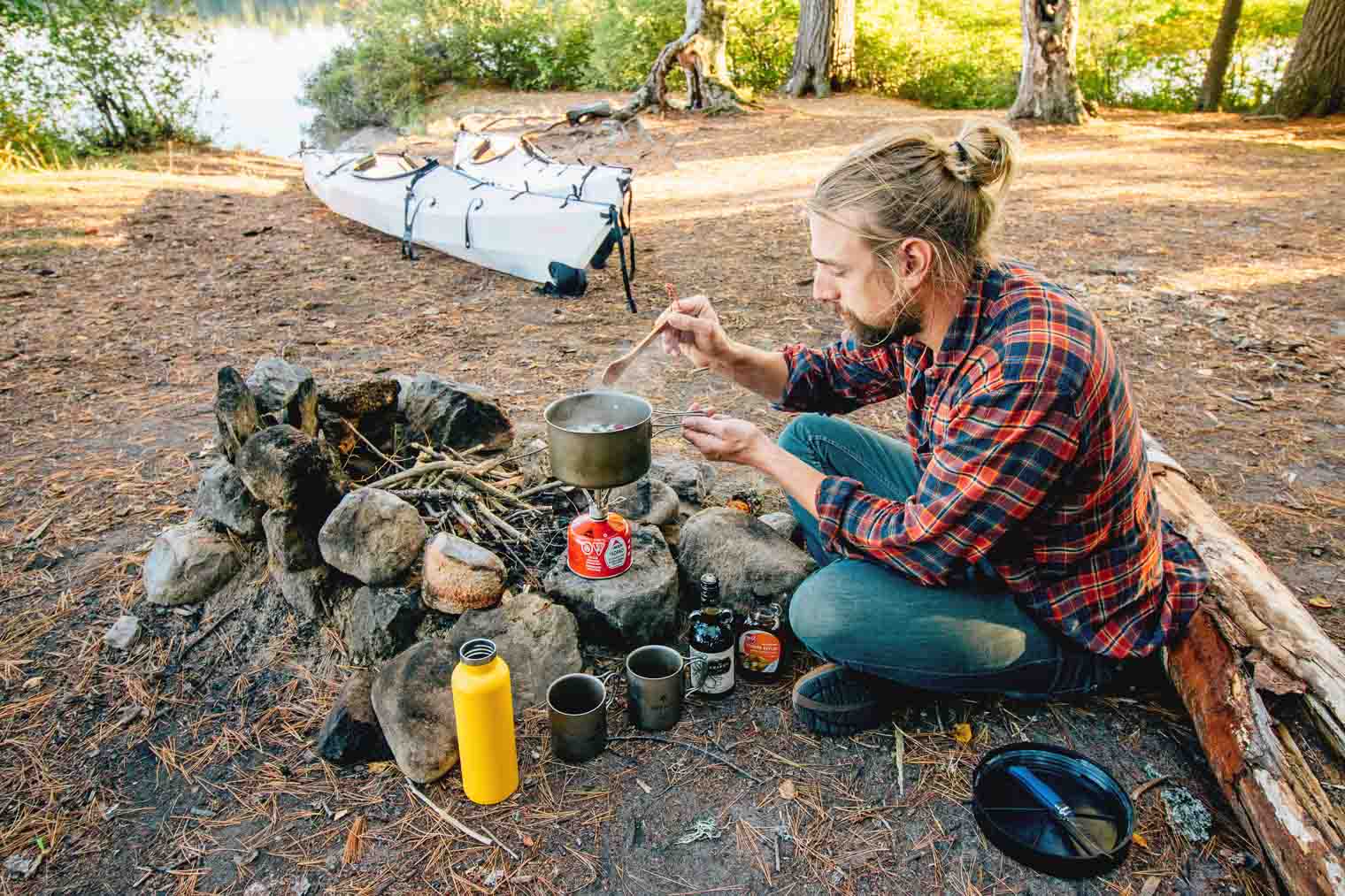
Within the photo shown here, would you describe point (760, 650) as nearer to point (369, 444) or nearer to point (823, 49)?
point (369, 444)

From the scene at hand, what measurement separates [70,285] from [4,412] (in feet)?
7.17

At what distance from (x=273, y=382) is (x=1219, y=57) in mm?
12836

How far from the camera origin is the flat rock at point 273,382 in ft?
9.09

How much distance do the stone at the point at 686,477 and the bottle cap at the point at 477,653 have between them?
1.14m

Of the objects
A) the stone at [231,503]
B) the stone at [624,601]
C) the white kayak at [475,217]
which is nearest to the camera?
the stone at [624,601]

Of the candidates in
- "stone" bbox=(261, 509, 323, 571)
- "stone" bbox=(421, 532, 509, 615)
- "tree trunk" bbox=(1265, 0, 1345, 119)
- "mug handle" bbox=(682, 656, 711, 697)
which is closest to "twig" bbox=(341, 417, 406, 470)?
"stone" bbox=(261, 509, 323, 571)

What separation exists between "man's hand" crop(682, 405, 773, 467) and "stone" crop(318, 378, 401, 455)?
1292mm

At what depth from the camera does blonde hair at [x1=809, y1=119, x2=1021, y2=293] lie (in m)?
1.71

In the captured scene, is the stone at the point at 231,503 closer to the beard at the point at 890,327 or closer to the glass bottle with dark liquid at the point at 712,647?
the glass bottle with dark liquid at the point at 712,647

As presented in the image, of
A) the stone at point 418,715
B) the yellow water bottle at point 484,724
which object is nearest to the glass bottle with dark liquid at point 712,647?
the yellow water bottle at point 484,724

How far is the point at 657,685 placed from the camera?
213cm

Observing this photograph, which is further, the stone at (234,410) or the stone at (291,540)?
the stone at (234,410)

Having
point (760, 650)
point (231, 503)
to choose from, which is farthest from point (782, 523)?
point (231, 503)

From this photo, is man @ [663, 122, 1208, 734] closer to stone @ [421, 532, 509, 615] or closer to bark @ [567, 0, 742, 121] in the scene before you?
stone @ [421, 532, 509, 615]
